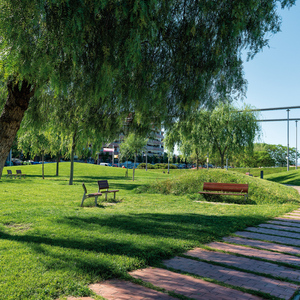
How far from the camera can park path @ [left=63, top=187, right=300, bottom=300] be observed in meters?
3.85

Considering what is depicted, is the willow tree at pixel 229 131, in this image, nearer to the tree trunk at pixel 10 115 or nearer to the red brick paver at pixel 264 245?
the red brick paver at pixel 264 245

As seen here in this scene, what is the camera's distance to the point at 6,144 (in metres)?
6.27

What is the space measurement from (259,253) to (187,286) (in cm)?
240

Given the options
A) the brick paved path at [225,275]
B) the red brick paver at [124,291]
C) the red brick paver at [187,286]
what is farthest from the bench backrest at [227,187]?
the red brick paver at [124,291]

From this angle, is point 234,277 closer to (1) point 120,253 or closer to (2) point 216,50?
(1) point 120,253

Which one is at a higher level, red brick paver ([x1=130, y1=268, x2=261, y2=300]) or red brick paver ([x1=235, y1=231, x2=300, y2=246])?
red brick paver ([x1=130, y1=268, x2=261, y2=300])

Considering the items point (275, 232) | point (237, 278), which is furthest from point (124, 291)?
point (275, 232)

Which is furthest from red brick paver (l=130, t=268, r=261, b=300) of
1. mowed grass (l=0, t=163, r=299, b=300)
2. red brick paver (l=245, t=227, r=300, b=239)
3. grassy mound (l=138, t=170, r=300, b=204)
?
grassy mound (l=138, t=170, r=300, b=204)

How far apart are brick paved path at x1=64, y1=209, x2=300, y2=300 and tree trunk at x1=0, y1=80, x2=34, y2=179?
370 cm

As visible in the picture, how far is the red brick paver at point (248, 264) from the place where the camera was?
4749 millimetres

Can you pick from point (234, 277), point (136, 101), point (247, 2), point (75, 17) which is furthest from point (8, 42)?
point (234, 277)

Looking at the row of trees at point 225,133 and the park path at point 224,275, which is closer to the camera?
the park path at point 224,275

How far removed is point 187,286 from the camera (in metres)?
4.08

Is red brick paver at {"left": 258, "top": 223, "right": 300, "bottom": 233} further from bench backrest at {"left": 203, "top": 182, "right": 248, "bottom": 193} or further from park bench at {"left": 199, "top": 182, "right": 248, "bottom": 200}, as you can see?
bench backrest at {"left": 203, "top": 182, "right": 248, "bottom": 193}
